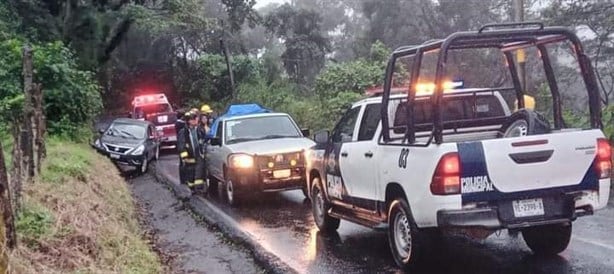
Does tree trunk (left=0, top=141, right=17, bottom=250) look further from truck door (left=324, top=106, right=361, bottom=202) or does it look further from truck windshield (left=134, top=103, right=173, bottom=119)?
truck windshield (left=134, top=103, right=173, bottom=119)

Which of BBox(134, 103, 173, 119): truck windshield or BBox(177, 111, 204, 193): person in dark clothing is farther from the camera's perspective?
BBox(134, 103, 173, 119): truck windshield

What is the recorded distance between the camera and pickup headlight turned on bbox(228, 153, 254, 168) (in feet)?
42.3

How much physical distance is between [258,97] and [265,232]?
2402cm

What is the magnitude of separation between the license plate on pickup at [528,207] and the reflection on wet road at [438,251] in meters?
0.83

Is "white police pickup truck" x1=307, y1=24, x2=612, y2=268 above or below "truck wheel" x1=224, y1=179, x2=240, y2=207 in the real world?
above

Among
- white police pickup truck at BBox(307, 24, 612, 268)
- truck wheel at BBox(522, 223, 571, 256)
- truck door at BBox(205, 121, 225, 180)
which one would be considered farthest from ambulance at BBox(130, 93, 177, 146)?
truck wheel at BBox(522, 223, 571, 256)

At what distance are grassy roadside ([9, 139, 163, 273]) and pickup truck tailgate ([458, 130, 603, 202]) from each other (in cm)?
340

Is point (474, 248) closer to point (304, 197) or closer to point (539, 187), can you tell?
point (539, 187)

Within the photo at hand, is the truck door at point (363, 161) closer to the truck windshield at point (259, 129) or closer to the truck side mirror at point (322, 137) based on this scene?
the truck side mirror at point (322, 137)

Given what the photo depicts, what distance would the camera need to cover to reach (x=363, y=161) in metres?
8.14

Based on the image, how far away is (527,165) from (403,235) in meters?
1.57

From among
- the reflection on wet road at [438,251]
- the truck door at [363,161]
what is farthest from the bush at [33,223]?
the truck door at [363,161]

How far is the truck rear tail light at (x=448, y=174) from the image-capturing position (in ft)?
20.8

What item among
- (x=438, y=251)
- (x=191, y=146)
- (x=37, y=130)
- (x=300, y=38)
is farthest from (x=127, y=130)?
(x=300, y=38)
